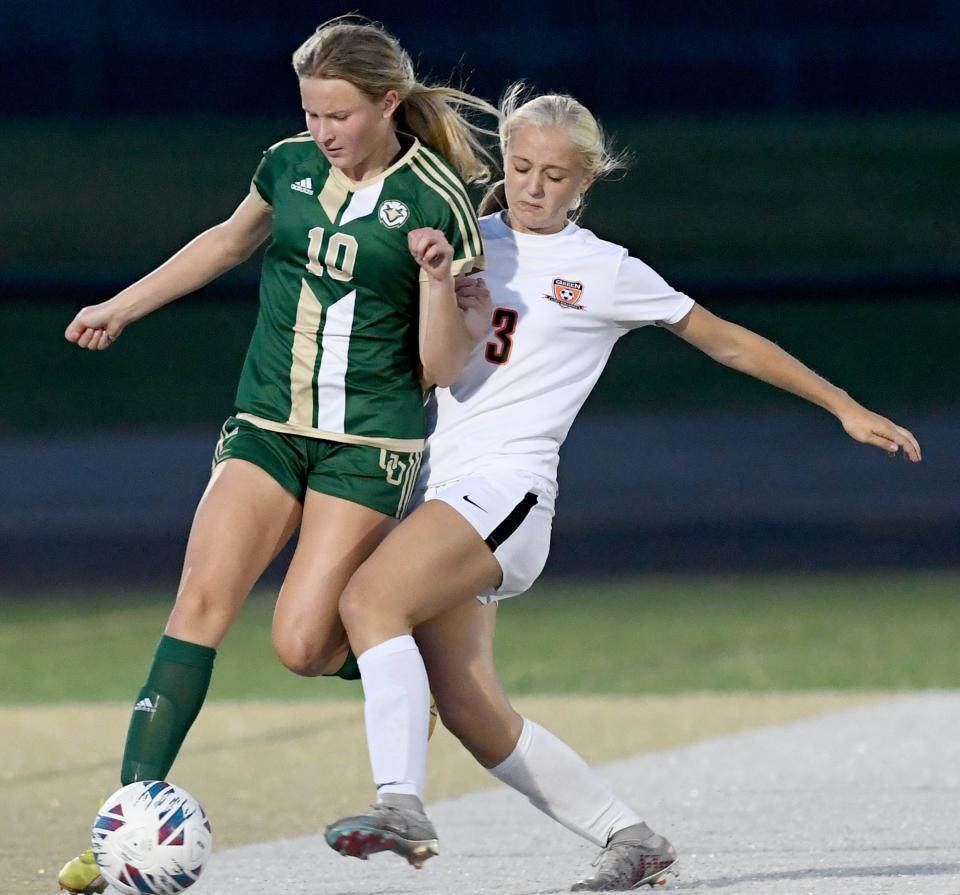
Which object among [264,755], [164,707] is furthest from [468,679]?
[264,755]

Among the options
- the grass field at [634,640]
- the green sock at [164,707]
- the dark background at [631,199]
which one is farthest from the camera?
the dark background at [631,199]

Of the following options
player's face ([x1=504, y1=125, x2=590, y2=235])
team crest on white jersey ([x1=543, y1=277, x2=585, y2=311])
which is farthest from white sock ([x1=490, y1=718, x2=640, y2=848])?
player's face ([x1=504, y1=125, x2=590, y2=235])

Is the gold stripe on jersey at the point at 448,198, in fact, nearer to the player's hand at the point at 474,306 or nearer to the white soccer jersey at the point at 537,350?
the player's hand at the point at 474,306

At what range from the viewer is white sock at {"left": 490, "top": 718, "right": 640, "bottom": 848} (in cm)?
477

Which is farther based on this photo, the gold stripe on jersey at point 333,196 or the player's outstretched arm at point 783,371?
the player's outstretched arm at point 783,371

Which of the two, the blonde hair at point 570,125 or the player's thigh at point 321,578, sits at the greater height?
the blonde hair at point 570,125

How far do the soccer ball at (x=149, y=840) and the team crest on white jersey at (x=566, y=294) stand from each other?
149 centimetres

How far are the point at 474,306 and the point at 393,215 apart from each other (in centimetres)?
29

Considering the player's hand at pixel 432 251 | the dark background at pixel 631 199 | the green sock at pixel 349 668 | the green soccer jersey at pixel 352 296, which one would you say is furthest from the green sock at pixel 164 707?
the dark background at pixel 631 199

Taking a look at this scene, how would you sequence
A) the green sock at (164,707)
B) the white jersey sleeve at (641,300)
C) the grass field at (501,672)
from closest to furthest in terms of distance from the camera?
the green sock at (164,707) → the white jersey sleeve at (641,300) → the grass field at (501,672)

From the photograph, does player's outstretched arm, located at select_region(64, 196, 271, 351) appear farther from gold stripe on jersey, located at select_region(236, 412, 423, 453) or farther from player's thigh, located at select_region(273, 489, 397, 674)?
player's thigh, located at select_region(273, 489, 397, 674)

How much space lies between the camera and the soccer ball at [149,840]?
4.35 m

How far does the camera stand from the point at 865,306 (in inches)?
992

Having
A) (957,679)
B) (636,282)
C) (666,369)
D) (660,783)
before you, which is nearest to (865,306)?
(666,369)
